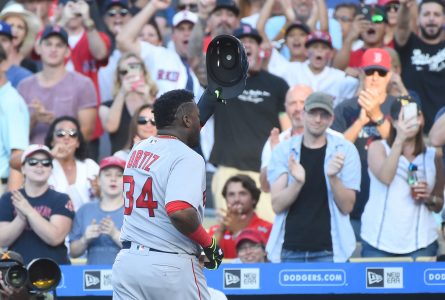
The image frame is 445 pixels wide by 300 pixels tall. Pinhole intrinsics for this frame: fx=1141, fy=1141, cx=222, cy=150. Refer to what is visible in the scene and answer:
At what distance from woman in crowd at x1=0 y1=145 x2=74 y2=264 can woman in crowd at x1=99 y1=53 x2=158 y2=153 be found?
6.03 ft

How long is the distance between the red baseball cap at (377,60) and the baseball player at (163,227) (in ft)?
15.0

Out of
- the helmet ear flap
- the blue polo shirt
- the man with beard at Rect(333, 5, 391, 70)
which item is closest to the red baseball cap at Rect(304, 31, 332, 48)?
the man with beard at Rect(333, 5, 391, 70)

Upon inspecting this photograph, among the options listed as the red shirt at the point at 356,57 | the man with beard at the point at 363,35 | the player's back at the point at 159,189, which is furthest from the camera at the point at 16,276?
the red shirt at the point at 356,57

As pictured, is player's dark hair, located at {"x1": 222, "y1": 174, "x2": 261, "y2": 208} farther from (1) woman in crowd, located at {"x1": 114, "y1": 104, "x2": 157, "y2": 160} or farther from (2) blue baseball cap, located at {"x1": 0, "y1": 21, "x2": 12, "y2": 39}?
(2) blue baseball cap, located at {"x1": 0, "y1": 21, "x2": 12, "y2": 39}

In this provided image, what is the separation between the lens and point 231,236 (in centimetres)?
993

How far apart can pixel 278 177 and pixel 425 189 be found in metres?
1.20

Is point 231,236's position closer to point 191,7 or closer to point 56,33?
point 56,33

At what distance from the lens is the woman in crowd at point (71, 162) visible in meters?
10.1

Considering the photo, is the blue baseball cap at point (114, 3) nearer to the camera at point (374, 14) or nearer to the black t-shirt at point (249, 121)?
the black t-shirt at point (249, 121)

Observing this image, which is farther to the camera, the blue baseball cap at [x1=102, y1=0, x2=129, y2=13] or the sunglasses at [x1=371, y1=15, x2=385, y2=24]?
the blue baseball cap at [x1=102, y1=0, x2=129, y2=13]

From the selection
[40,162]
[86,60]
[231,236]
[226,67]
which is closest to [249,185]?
[231,236]

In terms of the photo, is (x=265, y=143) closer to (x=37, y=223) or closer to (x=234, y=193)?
(x=234, y=193)

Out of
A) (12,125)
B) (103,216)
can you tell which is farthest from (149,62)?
(103,216)

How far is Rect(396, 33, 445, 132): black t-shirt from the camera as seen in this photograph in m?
11.7
